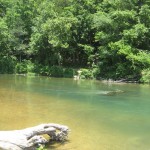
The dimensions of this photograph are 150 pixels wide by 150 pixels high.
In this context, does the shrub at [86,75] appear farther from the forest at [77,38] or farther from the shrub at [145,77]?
the shrub at [145,77]

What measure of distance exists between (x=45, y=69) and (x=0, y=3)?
1654 centimetres

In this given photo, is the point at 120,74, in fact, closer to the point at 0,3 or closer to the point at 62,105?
the point at 62,105

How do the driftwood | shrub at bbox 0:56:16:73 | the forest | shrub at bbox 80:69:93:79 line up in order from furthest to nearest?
shrub at bbox 0:56:16:73 < shrub at bbox 80:69:93:79 < the forest < the driftwood

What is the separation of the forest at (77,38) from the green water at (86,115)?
12.9 m

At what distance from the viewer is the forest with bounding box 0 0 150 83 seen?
39.9 m

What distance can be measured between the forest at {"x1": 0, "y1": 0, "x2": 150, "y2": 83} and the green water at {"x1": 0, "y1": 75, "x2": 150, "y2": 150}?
12934mm

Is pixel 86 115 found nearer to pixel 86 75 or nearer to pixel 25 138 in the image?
pixel 25 138

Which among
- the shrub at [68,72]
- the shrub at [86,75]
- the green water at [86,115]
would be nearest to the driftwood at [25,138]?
the green water at [86,115]

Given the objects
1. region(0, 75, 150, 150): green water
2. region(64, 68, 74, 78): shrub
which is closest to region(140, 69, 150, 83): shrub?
region(64, 68, 74, 78): shrub

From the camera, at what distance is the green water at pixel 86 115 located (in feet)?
43.5

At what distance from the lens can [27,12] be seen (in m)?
51.6

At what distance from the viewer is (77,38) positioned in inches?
1868

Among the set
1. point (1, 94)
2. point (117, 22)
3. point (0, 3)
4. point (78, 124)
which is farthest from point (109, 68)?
point (78, 124)

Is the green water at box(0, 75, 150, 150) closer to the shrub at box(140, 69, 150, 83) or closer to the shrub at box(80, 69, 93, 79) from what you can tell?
the shrub at box(140, 69, 150, 83)
